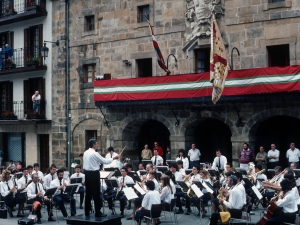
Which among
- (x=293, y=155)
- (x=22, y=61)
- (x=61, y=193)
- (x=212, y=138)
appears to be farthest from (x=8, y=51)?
(x=293, y=155)

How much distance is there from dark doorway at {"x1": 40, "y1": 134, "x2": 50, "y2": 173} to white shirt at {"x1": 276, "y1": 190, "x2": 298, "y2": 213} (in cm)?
1975

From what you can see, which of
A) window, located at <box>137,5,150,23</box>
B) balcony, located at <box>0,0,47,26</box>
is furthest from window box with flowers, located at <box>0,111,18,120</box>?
window, located at <box>137,5,150,23</box>

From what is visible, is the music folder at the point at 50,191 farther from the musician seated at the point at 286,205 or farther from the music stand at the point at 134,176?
the musician seated at the point at 286,205

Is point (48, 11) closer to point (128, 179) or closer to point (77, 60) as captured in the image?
point (77, 60)

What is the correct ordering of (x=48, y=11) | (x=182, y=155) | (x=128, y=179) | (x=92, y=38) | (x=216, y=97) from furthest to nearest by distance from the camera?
1. (x=48, y=11)
2. (x=92, y=38)
3. (x=182, y=155)
4. (x=216, y=97)
5. (x=128, y=179)

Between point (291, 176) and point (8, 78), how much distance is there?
72.1 ft

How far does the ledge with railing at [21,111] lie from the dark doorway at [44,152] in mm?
1465

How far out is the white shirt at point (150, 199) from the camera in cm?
1456

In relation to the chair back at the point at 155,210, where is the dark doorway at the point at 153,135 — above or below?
above

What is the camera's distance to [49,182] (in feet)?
59.8

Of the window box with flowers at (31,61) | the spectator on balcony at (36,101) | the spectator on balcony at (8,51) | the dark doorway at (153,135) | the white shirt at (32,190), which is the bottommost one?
the white shirt at (32,190)

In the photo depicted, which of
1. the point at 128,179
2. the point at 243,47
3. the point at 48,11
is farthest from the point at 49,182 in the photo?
the point at 48,11

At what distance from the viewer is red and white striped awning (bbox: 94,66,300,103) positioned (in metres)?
20.0

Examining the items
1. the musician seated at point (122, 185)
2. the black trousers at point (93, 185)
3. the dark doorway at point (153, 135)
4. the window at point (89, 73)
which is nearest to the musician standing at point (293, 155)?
the musician seated at point (122, 185)
